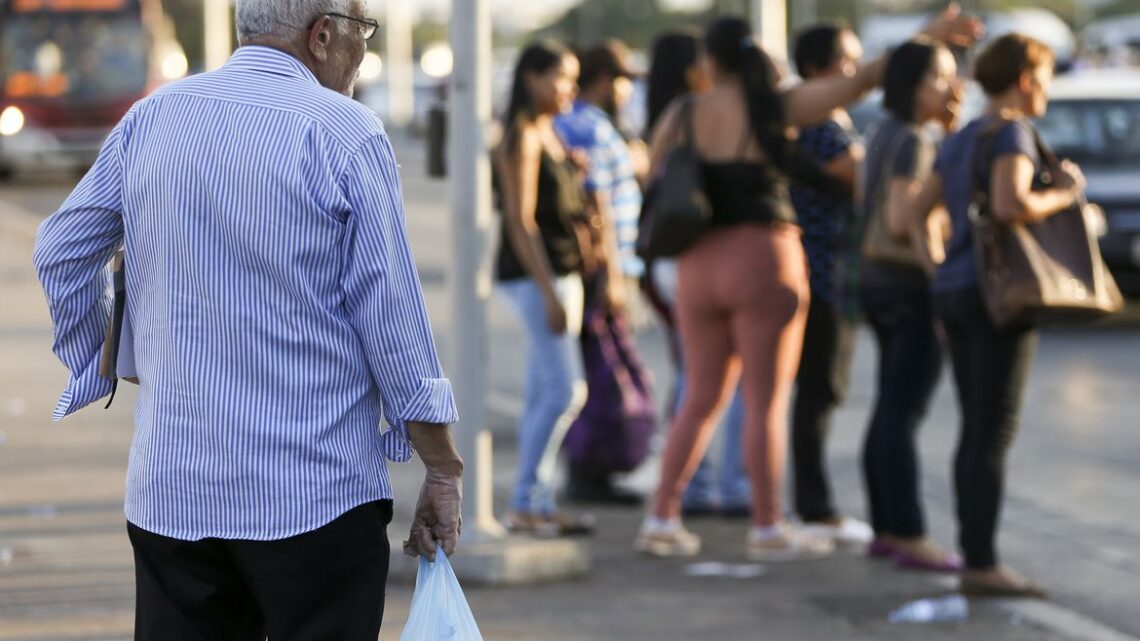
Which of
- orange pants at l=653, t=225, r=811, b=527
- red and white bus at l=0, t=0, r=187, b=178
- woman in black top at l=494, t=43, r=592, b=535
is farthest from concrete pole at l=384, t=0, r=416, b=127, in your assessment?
orange pants at l=653, t=225, r=811, b=527

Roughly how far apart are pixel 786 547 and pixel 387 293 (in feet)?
13.0

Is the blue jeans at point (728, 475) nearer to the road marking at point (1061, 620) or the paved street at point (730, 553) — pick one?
the paved street at point (730, 553)

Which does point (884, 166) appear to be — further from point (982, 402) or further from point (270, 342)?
point (270, 342)

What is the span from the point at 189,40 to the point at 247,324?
79.9m

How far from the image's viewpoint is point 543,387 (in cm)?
705

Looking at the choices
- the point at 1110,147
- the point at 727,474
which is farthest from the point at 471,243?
the point at 1110,147

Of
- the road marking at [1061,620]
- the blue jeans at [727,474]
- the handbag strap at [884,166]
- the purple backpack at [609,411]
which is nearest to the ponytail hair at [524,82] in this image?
the blue jeans at [727,474]

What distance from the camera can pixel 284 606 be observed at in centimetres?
307

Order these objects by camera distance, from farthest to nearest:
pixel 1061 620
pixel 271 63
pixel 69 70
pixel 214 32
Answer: pixel 214 32, pixel 69 70, pixel 1061 620, pixel 271 63

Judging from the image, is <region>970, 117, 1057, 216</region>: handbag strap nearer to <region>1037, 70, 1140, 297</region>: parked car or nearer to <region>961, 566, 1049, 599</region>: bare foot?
<region>961, 566, 1049, 599</region>: bare foot

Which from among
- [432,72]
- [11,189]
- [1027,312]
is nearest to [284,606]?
[1027,312]

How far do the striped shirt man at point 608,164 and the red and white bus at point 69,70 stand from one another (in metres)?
24.0

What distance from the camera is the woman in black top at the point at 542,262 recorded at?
6863 mm

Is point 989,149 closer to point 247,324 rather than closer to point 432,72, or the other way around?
point 247,324
